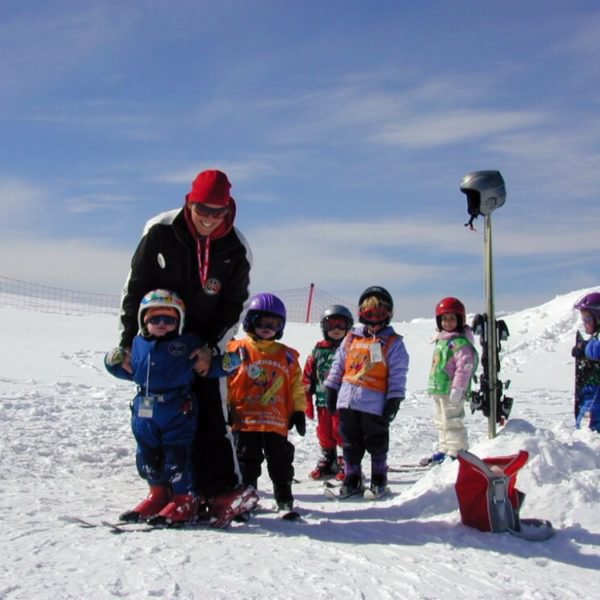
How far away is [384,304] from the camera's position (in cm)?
636

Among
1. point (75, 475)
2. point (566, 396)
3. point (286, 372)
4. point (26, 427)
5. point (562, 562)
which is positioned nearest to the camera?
point (562, 562)

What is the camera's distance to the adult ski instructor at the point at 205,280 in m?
4.67

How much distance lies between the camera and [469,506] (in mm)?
4398

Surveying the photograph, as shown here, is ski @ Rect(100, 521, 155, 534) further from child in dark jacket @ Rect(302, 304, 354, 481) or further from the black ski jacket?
child in dark jacket @ Rect(302, 304, 354, 481)

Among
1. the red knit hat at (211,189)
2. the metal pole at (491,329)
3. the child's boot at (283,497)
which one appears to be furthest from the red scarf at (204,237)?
the metal pole at (491,329)

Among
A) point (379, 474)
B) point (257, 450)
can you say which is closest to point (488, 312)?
point (379, 474)

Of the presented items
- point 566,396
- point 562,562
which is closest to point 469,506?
point 562,562

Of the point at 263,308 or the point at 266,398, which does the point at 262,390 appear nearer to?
the point at 266,398

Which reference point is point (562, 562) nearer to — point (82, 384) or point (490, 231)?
point (490, 231)

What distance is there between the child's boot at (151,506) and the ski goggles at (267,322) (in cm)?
139

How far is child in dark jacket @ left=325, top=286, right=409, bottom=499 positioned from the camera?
598 cm

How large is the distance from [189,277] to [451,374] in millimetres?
3584

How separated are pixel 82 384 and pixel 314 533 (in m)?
6.97

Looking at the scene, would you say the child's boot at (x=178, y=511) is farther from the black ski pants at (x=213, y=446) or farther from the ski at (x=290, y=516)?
the ski at (x=290, y=516)
